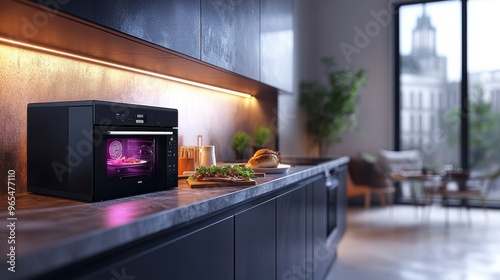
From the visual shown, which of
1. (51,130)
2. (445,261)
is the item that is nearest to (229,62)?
(51,130)

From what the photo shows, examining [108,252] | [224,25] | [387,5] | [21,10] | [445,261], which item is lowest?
[445,261]

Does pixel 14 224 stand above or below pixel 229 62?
below

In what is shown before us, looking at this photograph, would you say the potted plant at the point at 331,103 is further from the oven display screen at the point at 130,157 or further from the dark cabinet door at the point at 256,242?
the oven display screen at the point at 130,157

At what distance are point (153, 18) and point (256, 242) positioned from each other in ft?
3.26

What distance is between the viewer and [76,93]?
1883 millimetres

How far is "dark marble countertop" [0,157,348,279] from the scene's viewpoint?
83 centimetres

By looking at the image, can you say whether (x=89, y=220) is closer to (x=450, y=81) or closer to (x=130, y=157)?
(x=130, y=157)

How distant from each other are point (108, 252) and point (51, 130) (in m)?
0.63

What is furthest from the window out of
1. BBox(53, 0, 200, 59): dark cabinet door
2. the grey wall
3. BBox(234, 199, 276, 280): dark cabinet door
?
BBox(53, 0, 200, 59): dark cabinet door

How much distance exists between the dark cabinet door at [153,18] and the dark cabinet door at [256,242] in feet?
2.49

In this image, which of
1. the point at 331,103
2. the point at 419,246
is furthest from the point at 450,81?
the point at 419,246

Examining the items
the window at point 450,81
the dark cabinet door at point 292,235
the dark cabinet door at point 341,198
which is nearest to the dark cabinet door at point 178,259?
the dark cabinet door at point 292,235

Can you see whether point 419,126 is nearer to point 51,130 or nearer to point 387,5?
point 387,5

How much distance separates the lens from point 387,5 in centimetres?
668
